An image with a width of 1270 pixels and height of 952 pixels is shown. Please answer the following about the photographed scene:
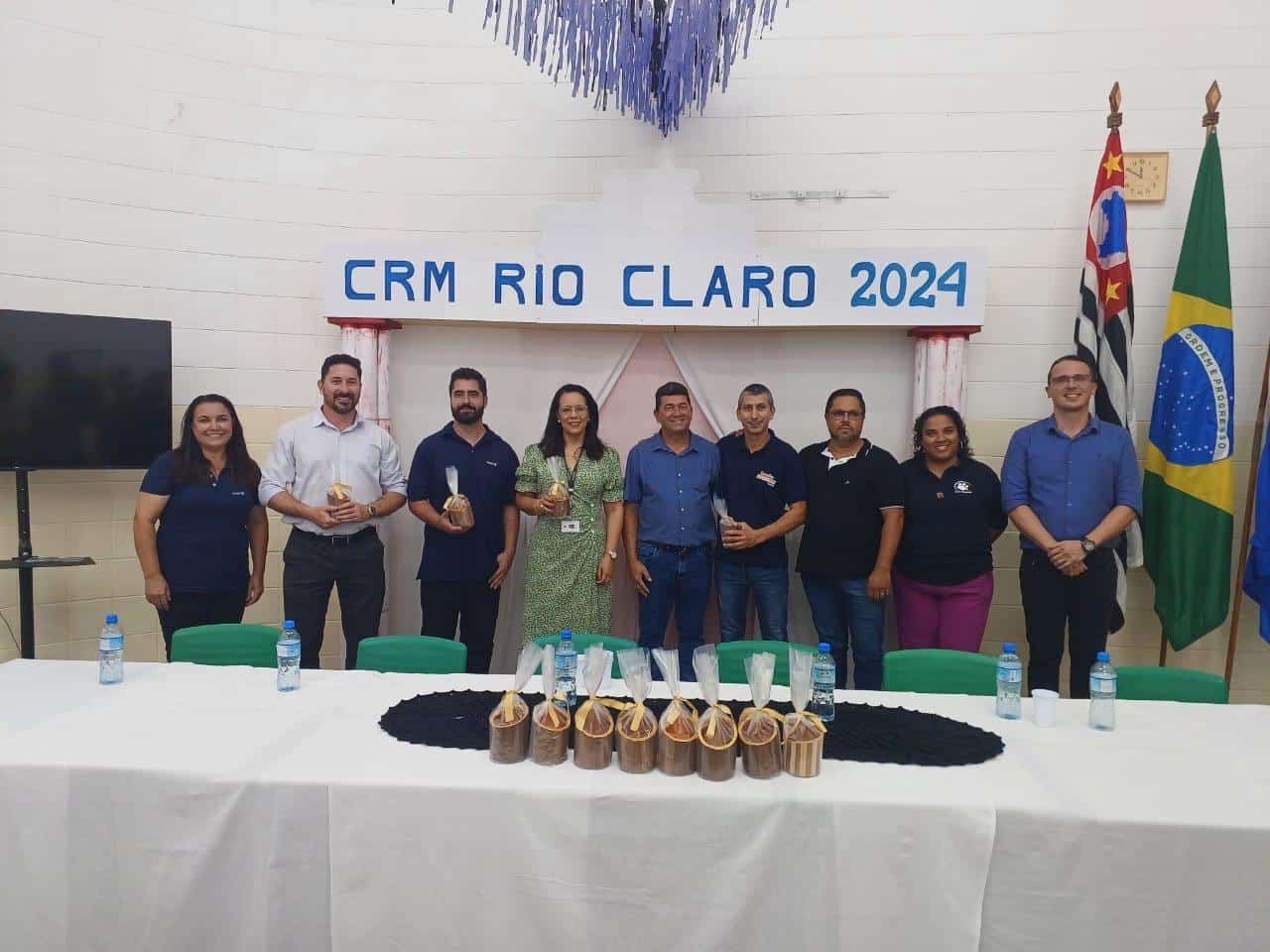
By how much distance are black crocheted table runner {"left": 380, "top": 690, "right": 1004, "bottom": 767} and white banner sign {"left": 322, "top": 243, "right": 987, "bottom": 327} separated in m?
2.24

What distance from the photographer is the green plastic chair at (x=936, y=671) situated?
254 centimetres

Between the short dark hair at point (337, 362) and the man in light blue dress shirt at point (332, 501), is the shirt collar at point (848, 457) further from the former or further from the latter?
the short dark hair at point (337, 362)

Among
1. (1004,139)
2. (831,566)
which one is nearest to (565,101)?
(1004,139)

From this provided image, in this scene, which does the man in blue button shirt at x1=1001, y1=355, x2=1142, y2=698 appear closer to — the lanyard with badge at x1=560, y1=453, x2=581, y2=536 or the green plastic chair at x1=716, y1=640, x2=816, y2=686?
the green plastic chair at x1=716, y1=640, x2=816, y2=686

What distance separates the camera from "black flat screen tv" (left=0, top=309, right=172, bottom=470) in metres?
3.55

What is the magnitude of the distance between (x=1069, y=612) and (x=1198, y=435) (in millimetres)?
1011

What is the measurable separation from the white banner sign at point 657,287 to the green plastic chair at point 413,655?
1.88m

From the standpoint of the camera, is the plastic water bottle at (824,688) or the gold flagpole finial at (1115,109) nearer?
the plastic water bottle at (824,688)

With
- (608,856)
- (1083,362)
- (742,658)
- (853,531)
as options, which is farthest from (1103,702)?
(1083,362)

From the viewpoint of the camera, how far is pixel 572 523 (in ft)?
12.0

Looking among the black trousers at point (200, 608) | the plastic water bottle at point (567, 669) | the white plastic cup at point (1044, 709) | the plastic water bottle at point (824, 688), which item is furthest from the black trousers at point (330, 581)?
the white plastic cup at point (1044, 709)

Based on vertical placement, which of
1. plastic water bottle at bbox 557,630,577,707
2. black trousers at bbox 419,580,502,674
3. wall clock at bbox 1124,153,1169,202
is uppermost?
wall clock at bbox 1124,153,1169,202

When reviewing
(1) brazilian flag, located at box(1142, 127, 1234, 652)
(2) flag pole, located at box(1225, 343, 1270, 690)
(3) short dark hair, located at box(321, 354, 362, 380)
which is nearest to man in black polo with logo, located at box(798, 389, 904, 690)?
(1) brazilian flag, located at box(1142, 127, 1234, 652)

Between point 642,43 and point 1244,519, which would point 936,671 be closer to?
point 1244,519
